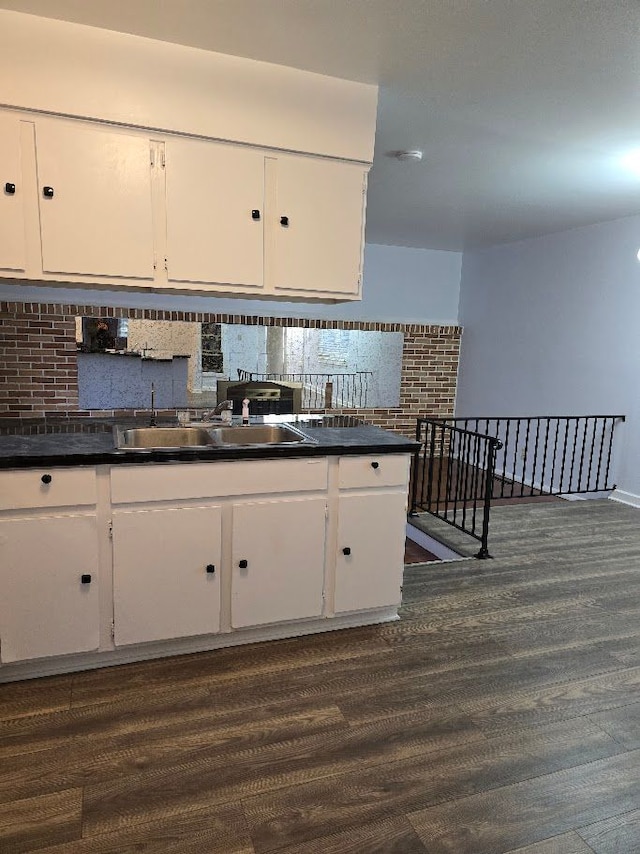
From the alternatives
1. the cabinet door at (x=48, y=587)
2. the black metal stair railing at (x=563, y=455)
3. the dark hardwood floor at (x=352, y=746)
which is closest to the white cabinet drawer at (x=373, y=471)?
the dark hardwood floor at (x=352, y=746)

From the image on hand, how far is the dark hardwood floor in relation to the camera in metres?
1.49

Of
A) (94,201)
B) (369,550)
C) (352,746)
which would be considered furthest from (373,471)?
(94,201)

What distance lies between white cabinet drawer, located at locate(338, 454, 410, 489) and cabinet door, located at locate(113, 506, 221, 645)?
0.60m

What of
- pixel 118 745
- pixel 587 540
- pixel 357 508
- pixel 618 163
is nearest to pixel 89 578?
pixel 118 745

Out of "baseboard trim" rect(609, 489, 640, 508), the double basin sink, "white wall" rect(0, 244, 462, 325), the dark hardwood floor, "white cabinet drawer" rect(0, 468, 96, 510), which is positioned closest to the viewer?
the dark hardwood floor

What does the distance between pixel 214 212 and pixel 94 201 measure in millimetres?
485

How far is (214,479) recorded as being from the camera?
2215 mm

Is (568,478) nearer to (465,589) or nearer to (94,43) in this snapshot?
(465,589)

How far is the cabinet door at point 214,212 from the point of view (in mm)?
2309

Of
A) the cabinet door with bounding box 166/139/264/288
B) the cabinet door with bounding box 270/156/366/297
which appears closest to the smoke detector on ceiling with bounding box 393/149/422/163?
the cabinet door with bounding box 270/156/366/297

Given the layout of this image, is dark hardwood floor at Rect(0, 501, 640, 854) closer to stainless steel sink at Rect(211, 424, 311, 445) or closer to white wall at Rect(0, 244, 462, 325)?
stainless steel sink at Rect(211, 424, 311, 445)

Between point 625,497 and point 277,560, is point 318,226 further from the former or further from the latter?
point 625,497

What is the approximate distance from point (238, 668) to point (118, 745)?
562mm

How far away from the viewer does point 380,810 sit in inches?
61.7
